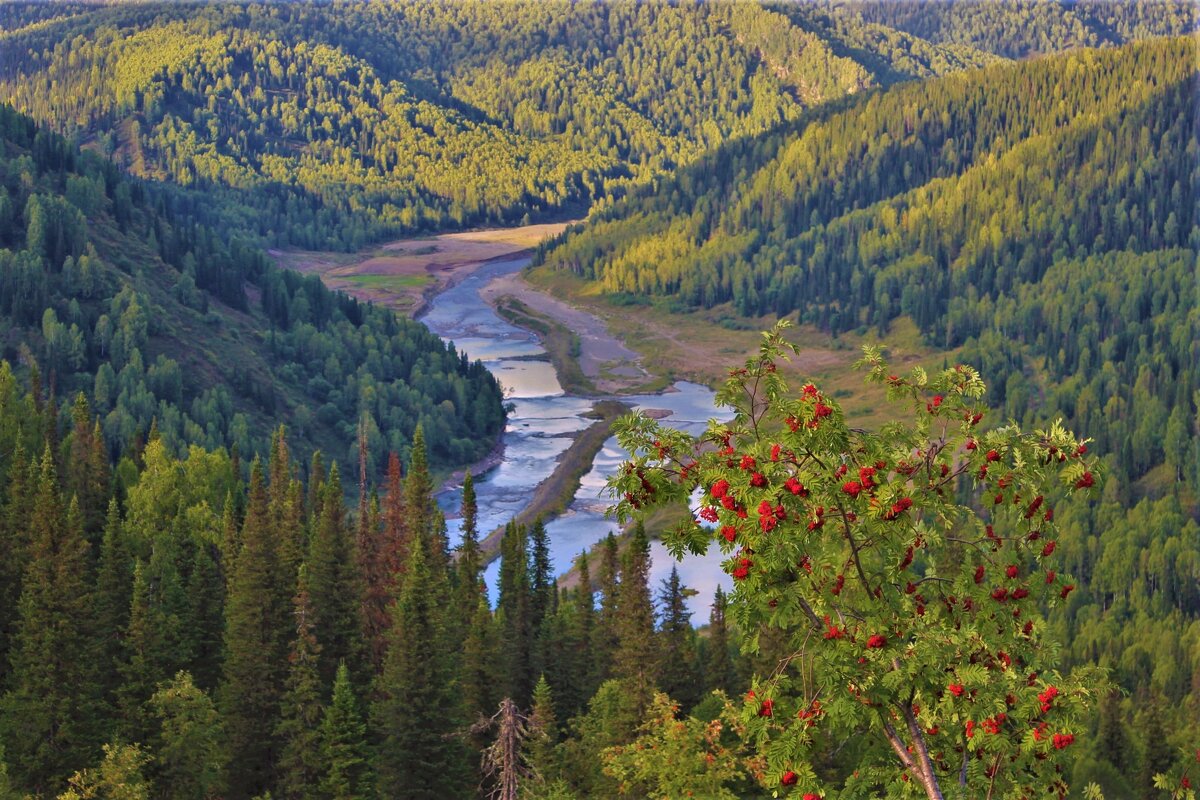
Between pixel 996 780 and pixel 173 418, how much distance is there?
154m

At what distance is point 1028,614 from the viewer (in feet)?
88.3

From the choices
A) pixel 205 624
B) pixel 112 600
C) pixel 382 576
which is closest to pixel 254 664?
pixel 112 600

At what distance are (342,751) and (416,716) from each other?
4.10m

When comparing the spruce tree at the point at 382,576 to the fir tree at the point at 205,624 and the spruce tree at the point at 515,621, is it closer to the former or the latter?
the spruce tree at the point at 515,621

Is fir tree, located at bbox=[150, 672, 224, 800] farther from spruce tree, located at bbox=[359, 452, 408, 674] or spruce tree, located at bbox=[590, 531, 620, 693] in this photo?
spruce tree, located at bbox=[590, 531, 620, 693]

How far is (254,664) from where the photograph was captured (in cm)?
Answer: 8356

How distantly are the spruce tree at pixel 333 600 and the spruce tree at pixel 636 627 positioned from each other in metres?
14.5

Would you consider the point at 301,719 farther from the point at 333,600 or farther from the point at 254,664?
the point at 333,600

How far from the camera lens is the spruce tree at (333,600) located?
90188 mm

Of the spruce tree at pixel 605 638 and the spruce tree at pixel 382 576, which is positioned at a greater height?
the spruce tree at pixel 382 576

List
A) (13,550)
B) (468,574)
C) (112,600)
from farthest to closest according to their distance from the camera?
(468,574) → (13,550) → (112,600)

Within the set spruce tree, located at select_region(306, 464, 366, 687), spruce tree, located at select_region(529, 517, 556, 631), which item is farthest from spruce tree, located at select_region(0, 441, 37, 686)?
spruce tree, located at select_region(529, 517, 556, 631)

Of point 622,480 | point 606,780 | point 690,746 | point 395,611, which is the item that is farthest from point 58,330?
point 622,480

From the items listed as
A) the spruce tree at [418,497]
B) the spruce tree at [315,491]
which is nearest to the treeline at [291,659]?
the spruce tree at [418,497]
